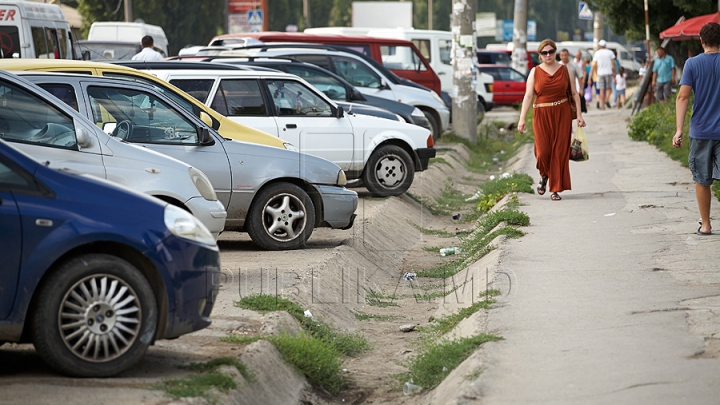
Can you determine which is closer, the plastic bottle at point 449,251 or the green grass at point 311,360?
the green grass at point 311,360

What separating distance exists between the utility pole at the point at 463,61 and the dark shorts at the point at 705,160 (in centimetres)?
1308

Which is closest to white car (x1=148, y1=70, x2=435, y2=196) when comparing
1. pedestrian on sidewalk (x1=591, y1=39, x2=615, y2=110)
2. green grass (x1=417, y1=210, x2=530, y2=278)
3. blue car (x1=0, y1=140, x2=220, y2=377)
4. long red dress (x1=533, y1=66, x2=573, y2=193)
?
green grass (x1=417, y1=210, x2=530, y2=278)

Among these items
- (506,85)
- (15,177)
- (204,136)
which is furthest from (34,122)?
(506,85)

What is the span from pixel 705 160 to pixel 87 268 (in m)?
6.18

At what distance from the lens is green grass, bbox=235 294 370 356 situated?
7.44 metres

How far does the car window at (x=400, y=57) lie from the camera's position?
77.9 feet

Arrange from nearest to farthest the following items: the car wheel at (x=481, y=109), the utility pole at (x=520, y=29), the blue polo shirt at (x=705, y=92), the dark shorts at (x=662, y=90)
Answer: the blue polo shirt at (x=705, y=92) < the dark shorts at (x=662, y=90) < the car wheel at (x=481, y=109) < the utility pole at (x=520, y=29)

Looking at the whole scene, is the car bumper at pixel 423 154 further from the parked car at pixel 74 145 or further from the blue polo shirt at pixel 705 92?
the parked car at pixel 74 145

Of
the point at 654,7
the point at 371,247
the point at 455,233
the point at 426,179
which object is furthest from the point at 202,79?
the point at 654,7

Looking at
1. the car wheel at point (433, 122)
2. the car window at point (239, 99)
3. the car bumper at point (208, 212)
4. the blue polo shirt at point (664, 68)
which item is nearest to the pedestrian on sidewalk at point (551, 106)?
the car window at point (239, 99)

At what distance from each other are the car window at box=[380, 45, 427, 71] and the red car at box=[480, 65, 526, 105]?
1367 centimetres

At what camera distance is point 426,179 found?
1667 centimetres

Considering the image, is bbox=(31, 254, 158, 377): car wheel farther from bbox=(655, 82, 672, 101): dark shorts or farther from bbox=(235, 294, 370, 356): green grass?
bbox=(655, 82, 672, 101): dark shorts

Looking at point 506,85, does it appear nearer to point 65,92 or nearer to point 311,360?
point 65,92
